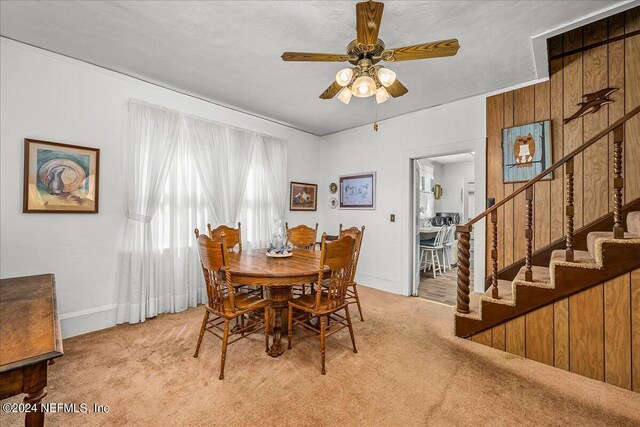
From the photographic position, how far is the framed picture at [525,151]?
294 cm

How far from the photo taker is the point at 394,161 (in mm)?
4301

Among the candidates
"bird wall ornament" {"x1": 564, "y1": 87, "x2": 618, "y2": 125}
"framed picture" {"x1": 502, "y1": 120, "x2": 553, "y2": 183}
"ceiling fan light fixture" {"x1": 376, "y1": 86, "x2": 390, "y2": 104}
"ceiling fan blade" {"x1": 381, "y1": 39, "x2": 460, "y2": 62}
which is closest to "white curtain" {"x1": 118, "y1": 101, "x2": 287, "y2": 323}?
"ceiling fan light fixture" {"x1": 376, "y1": 86, "x2": 390, "y2": 104}

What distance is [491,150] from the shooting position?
333cm

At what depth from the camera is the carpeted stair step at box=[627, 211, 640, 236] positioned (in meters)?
2.10

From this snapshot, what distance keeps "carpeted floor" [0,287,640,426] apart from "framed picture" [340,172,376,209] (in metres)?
2.41

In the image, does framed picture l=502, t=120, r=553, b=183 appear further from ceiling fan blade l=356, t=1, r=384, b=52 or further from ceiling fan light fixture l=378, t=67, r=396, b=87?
ceiling fan blade l=356, t=1, r=384, b=52

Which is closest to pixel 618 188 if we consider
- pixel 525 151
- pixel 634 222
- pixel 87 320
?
pixel 634 222

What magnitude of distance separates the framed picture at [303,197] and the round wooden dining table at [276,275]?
2.12 m

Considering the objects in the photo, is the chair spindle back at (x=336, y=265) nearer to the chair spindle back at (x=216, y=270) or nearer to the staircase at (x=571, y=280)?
the chair spindle back at (x=216, y=270)

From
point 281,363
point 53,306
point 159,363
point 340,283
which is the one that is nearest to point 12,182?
point 53,306

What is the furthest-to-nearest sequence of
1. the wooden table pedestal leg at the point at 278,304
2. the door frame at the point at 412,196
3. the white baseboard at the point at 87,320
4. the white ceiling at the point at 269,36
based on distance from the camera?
the door frame at the point at 412,196 < the white baseboard at the point at 87,320 < the wooden table pedestal leg at the point at 278,304 < the white ceiling at the point at 269,36

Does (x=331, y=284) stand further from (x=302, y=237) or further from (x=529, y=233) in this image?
(x=529, y=233)

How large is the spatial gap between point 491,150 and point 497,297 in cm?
183

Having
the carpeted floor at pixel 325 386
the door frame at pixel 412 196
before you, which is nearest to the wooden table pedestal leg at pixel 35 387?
the carpeted floor at pixel 325 386
